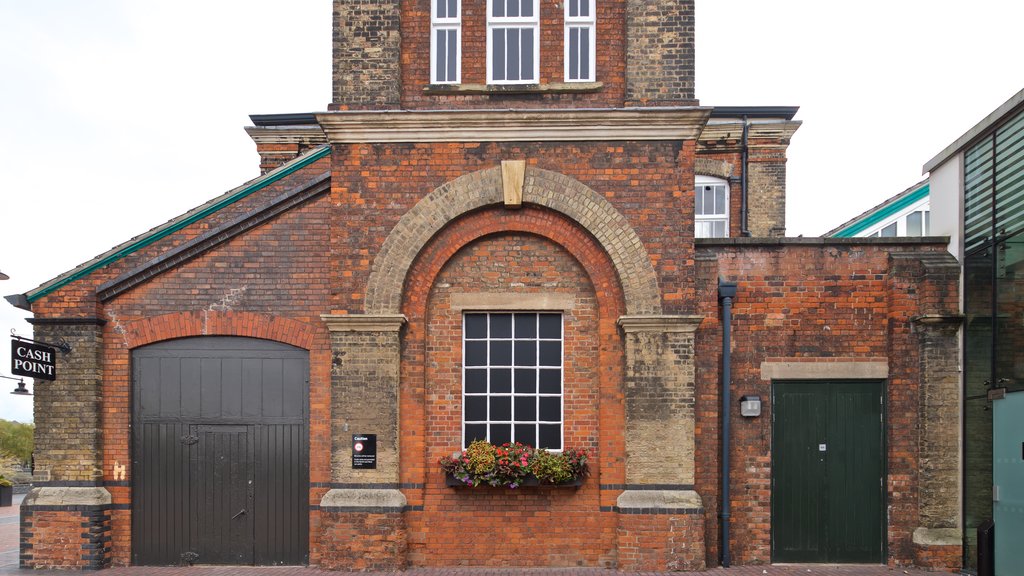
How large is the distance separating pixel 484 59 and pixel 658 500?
6.40m

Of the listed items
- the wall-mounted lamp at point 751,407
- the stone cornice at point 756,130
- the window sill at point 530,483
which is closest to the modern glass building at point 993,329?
the wall-mounted lamp at point 751,407

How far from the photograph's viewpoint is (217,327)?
10461 millimetres

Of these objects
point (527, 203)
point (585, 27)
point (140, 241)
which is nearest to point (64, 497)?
point (140, 241)

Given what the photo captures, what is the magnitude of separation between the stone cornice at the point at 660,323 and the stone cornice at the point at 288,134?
9958 mm

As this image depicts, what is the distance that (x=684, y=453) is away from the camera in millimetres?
9852

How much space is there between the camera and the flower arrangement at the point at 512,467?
972 centimetres

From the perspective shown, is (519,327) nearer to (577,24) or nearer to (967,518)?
(577,24)

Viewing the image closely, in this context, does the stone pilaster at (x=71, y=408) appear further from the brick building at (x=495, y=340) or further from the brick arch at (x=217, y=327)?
the brick arch at (x=217, y=327)

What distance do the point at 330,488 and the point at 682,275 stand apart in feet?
18.1

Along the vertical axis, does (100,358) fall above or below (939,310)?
below

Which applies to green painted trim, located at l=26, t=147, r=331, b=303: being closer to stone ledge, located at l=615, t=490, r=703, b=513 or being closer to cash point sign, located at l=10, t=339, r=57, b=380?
cash point sign, located at l=10, t=339, r=57, b=380

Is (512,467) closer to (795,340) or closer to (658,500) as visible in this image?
(658,500)

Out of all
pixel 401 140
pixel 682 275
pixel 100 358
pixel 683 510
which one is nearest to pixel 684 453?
pixel 683 510

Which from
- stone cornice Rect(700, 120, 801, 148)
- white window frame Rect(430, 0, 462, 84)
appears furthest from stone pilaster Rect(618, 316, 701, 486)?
stone cornice Rect(700, 120, 801, 148)
